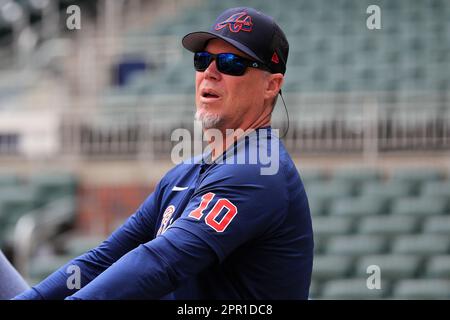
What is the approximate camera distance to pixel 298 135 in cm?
927

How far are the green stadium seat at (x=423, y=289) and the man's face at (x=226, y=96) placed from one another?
4.40 metres

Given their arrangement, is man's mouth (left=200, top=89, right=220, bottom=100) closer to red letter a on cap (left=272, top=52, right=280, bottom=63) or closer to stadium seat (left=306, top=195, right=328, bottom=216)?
red letter a on cap (left=272, top=52, right=280, bottom=63)

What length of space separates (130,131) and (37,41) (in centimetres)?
675

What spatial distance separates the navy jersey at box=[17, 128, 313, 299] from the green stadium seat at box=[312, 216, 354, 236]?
5066 millimetres

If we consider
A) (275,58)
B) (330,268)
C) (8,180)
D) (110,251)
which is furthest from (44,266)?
(275,58)

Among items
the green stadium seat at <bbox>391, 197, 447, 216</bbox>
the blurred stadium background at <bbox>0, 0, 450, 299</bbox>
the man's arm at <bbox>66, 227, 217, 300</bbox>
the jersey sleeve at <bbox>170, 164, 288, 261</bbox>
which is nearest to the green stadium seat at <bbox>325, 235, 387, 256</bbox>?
the blurred stadium background at <bbox>0, 0, 450, 299</bbox>

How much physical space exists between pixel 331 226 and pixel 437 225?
2.80 feet

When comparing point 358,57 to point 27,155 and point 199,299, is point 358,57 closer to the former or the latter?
point 27,155

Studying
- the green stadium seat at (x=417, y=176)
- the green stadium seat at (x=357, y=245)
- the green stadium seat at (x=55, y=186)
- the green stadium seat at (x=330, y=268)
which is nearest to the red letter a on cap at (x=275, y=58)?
the green stadium seat at (x=330, y=268)

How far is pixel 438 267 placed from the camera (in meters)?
7.18

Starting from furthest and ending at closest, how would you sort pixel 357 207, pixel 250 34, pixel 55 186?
pixel 55 186 < pixel 357 207 < pixel 250 34

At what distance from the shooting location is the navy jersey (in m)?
2.29

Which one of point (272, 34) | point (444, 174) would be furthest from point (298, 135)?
point (272, 34)

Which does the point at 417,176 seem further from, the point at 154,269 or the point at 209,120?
the point at 154,269
